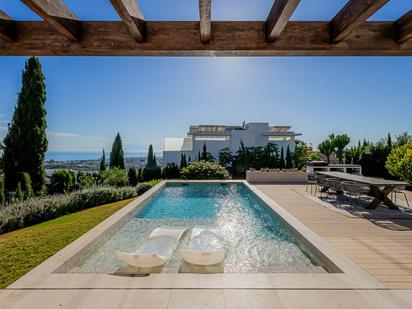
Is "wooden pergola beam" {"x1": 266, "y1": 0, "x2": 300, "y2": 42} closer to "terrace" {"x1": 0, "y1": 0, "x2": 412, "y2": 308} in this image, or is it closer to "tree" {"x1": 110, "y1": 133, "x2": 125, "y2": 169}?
"terrace" {"x1": 0, "y1": 0, "x2": 412, "y2": 308}

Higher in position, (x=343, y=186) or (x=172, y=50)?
(x=172, y=50)

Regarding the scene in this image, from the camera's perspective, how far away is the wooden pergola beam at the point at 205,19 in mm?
1546

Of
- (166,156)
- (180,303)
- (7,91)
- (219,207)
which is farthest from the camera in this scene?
(166,156)

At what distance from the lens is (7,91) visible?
11.8 meters

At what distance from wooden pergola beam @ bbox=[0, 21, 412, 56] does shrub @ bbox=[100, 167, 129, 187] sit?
1091 cm

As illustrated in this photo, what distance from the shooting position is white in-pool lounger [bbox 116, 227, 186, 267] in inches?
122

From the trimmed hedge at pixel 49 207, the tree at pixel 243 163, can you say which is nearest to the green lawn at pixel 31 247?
the trimmed hedge at pixel 49 207

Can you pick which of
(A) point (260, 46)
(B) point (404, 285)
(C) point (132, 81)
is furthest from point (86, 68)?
(B) point (404, 285)

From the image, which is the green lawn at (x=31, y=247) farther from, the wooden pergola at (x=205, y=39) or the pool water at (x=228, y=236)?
the wooden pergola at (x=205, y=39)

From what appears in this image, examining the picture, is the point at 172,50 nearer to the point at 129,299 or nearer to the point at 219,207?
the point at 129,299

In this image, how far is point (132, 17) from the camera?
1.75 metres

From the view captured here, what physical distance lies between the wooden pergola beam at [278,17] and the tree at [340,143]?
14732 millimetres

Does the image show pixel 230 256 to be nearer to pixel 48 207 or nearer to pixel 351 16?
pixel 351 16

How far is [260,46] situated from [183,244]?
3544 mm
